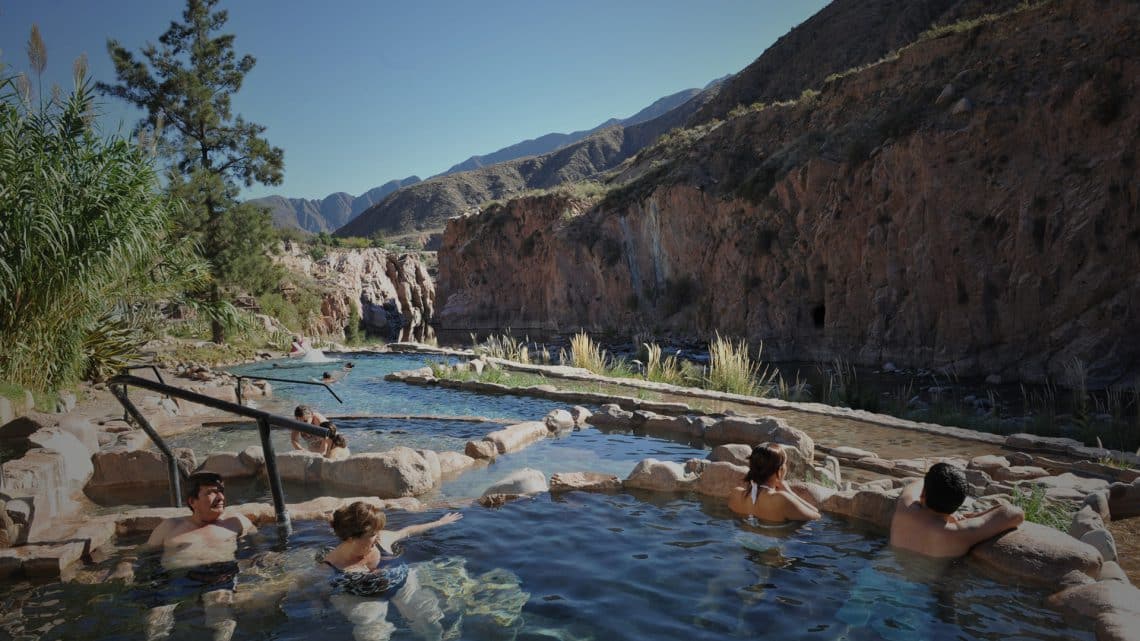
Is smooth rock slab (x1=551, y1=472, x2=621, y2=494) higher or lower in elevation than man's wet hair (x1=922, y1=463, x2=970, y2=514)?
lower

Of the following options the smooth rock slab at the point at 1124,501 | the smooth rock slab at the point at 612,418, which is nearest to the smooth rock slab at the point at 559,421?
the smooth rock slab at the point at 612,418

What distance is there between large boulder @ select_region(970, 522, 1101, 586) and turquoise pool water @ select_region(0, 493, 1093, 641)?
0.46 ft

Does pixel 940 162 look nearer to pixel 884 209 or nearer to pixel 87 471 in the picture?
pixel 884 209

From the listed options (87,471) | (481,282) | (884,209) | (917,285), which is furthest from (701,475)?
(481,282)

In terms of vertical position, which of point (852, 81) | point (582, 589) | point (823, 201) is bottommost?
point (582, 589)

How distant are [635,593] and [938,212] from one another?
18703mm

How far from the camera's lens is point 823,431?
9516mm

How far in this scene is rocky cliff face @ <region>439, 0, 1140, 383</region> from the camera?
16156mm

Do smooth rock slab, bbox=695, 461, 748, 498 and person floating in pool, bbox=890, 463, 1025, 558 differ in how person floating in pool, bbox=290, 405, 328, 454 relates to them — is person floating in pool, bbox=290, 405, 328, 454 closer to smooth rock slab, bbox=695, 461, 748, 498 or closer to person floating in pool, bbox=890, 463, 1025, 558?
smooth rock slab, bbox=695, 461, 748, 498

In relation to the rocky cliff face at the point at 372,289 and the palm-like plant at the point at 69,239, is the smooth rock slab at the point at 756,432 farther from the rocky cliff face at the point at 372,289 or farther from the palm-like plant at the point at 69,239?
the rocky cliff face at the point at 372,289

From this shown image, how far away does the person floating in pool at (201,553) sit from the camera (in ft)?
13.8

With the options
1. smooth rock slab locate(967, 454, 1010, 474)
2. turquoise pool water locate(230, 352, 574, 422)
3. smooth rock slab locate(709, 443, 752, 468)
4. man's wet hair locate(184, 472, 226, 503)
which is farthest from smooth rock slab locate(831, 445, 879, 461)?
man's wet hair locate(184, 472, 226, 503)

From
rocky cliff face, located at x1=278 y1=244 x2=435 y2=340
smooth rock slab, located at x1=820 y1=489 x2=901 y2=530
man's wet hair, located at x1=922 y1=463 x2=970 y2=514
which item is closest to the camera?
man's wet hair, located at x1=922 y1=463 x2=970 y2=514

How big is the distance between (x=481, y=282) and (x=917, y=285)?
31.9m
